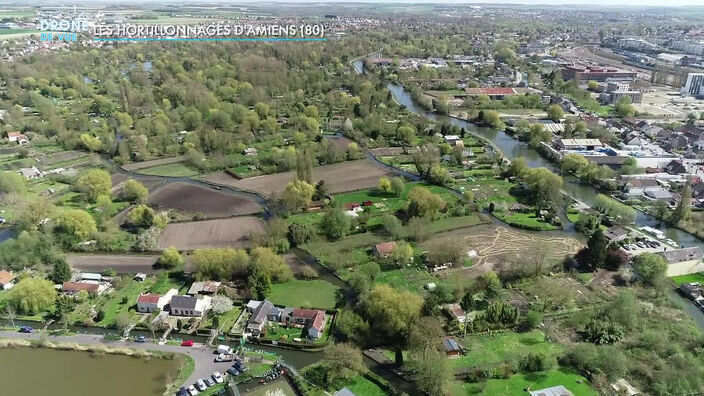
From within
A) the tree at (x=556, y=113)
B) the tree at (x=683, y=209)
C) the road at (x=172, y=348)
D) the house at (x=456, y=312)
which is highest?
the tree at (x=556, y=113)

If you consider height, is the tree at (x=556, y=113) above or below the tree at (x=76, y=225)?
above

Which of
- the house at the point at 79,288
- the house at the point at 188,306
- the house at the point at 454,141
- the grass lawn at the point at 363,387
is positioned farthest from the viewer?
the house at the point at 454,141

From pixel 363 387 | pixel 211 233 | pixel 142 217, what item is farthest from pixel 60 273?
pixel 363 387

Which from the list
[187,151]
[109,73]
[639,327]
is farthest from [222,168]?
[109,73]

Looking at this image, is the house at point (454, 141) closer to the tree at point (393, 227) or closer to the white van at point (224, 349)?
the tree at point (393, 227)

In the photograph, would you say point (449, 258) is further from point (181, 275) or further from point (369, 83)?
point (369, 83)

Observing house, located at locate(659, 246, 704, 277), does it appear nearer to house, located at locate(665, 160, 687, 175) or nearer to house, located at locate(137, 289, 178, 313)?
house, located at locate(665, 160, 687, 175)

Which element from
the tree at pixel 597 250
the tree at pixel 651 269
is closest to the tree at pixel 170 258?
the tree at pixel 597 250

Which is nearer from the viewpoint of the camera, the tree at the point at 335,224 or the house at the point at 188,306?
the house at the point at 188,306

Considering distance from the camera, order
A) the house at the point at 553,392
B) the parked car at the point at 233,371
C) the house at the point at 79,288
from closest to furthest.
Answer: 1. the house at the point at 553,392
2. the parked car at the point at 233,371
3. the house at the point at 79,288
